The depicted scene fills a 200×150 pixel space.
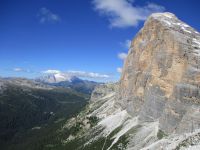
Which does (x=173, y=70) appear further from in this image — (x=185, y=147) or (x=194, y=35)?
(x=185, y=147)

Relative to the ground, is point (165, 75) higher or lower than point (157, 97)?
higher

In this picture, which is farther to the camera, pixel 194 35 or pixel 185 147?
pixel 194 35

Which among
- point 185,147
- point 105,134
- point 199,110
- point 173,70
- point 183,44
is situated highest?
point 183,44

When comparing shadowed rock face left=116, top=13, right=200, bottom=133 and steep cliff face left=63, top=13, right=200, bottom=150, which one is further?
shadowed rock face left=116, top=13, right=200, bottom=133

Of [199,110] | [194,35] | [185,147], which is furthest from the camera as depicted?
[194,35]

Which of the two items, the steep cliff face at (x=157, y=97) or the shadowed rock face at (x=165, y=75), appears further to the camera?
the shadowed rock face at (x=165, y=75)

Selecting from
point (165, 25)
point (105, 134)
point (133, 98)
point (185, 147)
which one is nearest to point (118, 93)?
point (133, 98)

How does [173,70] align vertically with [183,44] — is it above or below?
below

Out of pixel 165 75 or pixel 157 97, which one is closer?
pixel 165 75
